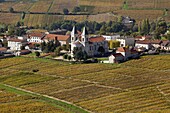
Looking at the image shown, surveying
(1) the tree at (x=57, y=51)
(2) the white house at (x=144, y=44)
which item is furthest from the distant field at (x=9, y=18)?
(2) the white house at (x=144, y=44)

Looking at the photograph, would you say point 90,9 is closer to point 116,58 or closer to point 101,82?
point 116,58

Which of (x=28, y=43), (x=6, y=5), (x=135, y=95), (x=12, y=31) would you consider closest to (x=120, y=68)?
(x=135, y=95)

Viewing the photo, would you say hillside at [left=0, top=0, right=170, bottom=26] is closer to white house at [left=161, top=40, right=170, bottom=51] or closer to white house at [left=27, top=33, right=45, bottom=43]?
white house at [left=27, top=33, right=45, bottom=43]

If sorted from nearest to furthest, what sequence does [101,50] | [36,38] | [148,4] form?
[101,50] → [36,38] → [148,4]

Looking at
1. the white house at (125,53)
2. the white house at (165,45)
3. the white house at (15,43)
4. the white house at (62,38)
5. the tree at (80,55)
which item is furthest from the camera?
the white house at (15,43)

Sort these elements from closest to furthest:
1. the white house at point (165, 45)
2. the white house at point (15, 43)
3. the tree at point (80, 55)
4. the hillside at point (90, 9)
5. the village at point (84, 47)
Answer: the tree at point (80, 55) → the village at point (84, 47) → the white house at point (165, 45) → the white house at point (15, 43) → the hillside at point (90, 9)

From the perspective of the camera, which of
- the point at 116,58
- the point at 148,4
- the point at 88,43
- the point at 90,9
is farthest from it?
the point at 90,9

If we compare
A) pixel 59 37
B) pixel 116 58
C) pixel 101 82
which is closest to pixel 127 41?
pixel 59 37

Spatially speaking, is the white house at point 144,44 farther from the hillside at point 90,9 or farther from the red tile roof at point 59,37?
the hillside at point 90,9

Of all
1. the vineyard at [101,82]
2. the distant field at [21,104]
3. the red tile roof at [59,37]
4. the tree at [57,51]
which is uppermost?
the red tile roof at [59,37]
